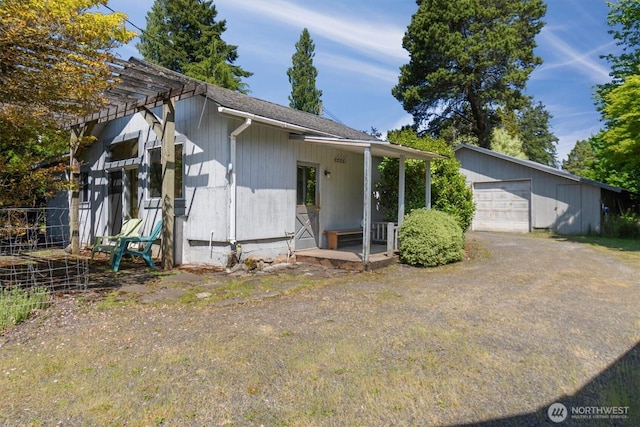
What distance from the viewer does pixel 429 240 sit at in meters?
7.47

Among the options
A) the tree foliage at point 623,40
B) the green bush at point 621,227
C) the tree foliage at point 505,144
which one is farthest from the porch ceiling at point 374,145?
the tree foliage at point 505,144

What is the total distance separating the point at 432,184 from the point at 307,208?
371cm

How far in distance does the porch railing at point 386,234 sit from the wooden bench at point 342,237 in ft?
1.46

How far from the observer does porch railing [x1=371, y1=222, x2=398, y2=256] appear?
26.2 feet

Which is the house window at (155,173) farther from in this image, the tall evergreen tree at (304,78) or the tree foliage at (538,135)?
the tree foliage at (538,135)

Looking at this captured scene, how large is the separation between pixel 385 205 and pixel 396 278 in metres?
4.12

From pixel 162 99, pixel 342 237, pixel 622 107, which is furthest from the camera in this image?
pixel 622 107

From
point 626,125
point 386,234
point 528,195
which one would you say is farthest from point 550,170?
point 386,234

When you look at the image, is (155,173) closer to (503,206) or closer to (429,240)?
(429,240)

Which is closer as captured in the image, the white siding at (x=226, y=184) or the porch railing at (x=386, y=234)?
the white siding at (x=226, y=184)

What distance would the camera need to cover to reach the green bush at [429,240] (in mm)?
7414

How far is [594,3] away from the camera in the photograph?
16.9m

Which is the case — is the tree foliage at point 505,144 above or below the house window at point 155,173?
above

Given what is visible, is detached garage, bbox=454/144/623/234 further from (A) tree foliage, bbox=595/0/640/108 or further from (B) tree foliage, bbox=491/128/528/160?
(B) tree foliage, bbox=491/128/528/160
